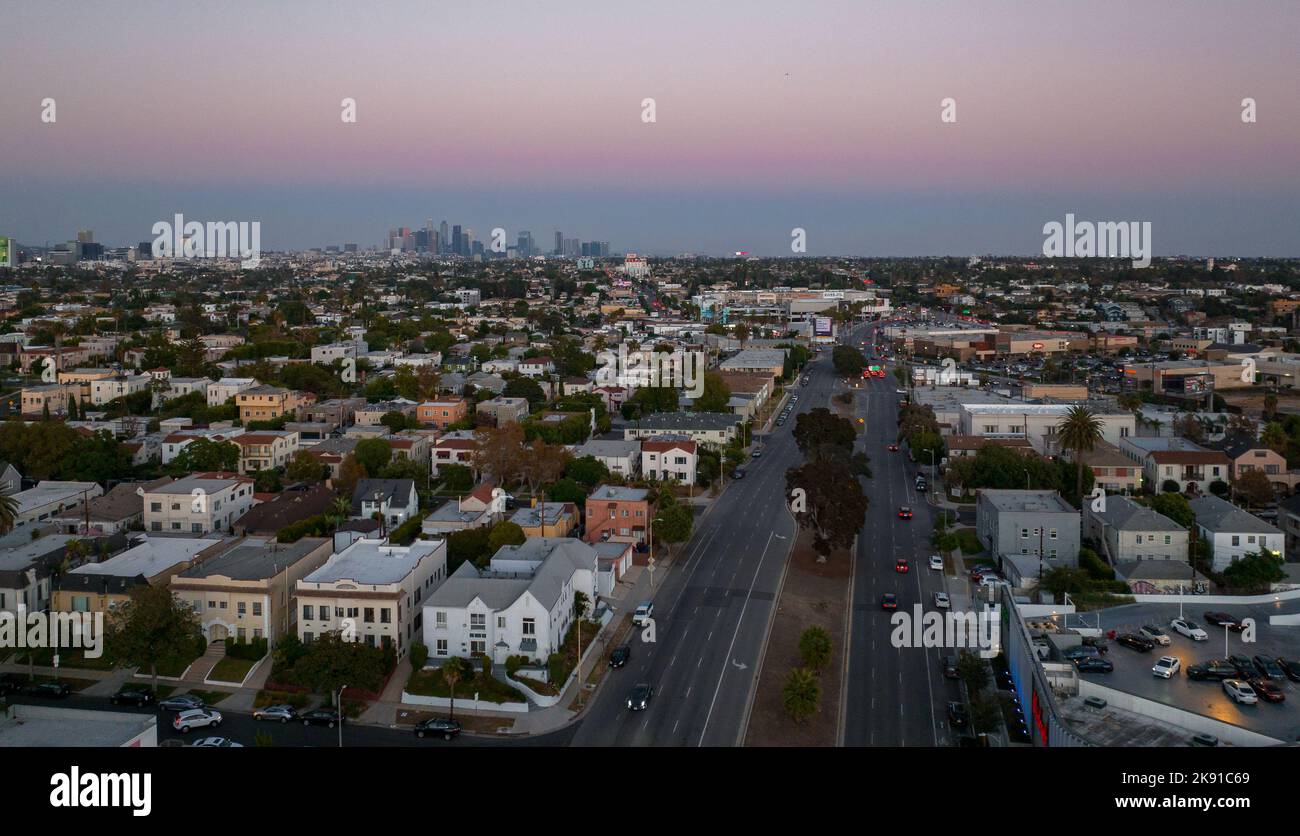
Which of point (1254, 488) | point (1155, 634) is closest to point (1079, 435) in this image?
point (1254, 488)

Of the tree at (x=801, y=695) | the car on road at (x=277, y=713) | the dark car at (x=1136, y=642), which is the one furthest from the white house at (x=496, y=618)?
the dark car at (x=1136, y=642)

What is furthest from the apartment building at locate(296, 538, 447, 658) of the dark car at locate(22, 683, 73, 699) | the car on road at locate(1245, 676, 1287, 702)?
the car on road at locate(1245, 676, 1287, 702)

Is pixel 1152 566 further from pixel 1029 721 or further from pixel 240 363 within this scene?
pixel 240 363

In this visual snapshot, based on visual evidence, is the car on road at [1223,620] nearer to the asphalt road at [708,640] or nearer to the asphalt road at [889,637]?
the asphalt road at [889,637]

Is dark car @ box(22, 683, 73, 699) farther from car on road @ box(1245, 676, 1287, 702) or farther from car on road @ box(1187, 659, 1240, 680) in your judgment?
car on road @ box(1245, 676, 1287, 702)

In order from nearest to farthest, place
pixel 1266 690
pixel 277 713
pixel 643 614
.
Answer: pixel 1266 690 → pixel 277 713 → pixel 643 614

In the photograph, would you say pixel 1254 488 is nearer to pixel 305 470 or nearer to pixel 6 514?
pixel 305 470
